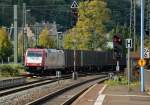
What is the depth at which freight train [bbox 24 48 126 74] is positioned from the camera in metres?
61.5

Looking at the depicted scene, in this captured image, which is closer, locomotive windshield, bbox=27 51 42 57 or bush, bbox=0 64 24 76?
bush, bbox=0 64 24 76

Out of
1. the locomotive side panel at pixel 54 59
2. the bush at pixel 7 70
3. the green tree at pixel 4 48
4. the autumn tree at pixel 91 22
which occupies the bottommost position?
the bush at pixel 7 70

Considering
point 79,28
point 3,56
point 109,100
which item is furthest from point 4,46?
point 109,100

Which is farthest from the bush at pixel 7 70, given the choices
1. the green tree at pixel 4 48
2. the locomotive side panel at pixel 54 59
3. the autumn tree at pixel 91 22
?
the green tree at pixel 4 48

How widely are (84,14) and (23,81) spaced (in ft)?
157

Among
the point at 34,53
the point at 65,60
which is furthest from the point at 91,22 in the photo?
the point at 34,53

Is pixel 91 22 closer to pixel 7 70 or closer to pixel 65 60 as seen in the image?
pixel 65 60

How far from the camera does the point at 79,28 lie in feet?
295

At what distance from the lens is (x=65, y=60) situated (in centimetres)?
7075

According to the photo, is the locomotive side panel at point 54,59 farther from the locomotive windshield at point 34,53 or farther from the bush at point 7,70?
the bush at point 7,70

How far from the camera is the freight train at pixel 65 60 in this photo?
61.5 m

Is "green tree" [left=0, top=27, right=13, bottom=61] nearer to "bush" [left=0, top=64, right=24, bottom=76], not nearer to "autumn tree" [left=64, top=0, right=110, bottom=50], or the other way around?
"autumn tree" [left=64, top=0, right=110, bottom=50]

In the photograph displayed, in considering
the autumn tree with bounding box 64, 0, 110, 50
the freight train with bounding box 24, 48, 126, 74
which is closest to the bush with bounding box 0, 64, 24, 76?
the freight train with bounding box 24, 48, 126, 74

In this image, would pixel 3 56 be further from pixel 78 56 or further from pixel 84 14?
pixel 78 56
